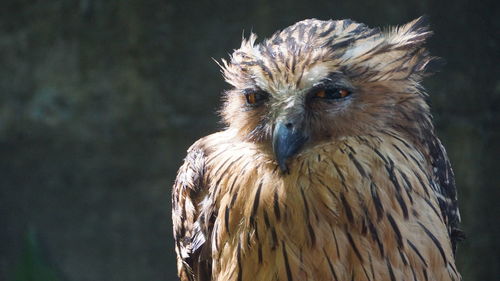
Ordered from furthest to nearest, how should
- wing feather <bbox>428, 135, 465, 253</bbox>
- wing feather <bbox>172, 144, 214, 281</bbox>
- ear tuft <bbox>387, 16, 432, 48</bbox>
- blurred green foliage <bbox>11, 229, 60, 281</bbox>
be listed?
blurred green foliage <bbox>11, 229, 60, 281</bbox>
wing feather <bbox>172, 144, 214, 281</bbox>
wing feather <bbox>428, 135, 465, 253</bbox>
ear tuft <bbox>387, 16, 432, 48</bbox>

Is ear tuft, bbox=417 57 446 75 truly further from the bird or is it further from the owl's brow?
the owl's brow

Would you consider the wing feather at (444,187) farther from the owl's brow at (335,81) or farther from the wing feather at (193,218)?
the wing feather at (193,218)

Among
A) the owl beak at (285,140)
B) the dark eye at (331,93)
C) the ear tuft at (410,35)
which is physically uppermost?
the ear tuft at (410,35)

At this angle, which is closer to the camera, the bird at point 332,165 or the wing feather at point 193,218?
the bird at point 332,165

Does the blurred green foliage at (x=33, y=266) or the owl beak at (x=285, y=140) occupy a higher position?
the owl beak at (x=285, y=140)

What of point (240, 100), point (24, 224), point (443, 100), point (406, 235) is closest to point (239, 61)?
point (240, 100)

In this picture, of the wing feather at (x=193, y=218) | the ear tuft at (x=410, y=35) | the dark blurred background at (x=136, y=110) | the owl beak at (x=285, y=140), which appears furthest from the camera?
the dark blurred background at (x=136, y=110)

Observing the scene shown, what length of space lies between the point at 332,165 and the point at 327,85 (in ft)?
1.01

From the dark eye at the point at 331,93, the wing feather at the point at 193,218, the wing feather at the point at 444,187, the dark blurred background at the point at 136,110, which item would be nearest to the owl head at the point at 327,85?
the dark eye at the point at 331,93

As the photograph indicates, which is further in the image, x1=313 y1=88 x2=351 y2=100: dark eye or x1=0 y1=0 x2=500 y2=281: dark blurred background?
x1=0 y1=0 x2=500 y2=281: dark blurred background

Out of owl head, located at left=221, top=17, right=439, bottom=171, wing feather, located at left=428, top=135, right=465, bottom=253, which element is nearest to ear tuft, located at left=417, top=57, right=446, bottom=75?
owl head, located at left=221, top=17, right=439, bottom=171

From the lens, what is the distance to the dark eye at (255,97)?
8.81ft

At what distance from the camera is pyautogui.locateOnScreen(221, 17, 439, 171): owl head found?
2578mm

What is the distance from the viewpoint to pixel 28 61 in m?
6.36
